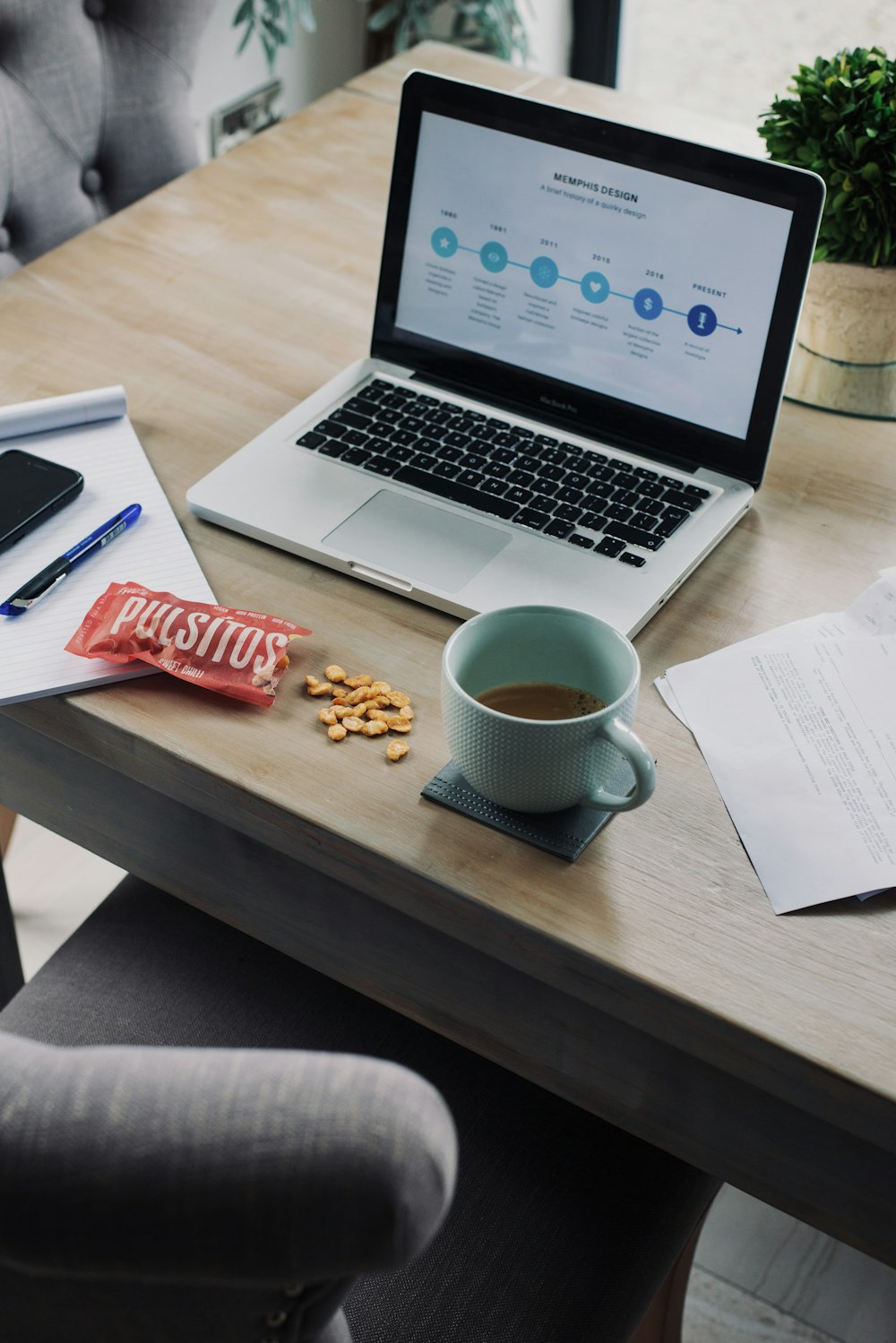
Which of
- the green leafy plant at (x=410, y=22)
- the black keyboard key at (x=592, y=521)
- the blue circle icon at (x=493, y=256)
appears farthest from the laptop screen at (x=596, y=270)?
the green leafy plant at (x=410, y=22)

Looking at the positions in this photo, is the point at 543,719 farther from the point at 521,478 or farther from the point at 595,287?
the point at 595,287

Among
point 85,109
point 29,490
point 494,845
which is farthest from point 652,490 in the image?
point 85,109

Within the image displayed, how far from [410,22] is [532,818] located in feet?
7.46

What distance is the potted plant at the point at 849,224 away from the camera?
935 mm

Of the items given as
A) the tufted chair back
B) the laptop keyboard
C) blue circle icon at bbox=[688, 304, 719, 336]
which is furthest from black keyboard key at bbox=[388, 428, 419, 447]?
the tufted chair back

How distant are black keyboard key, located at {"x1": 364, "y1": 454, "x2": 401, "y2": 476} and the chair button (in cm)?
78

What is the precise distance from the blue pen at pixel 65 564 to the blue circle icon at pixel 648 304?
1.31 feet

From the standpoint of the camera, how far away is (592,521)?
0.88 meters

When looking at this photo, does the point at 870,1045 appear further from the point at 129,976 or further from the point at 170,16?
the point at 170,16

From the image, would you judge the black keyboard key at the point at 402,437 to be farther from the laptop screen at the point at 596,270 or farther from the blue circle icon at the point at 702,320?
the blue circle icon at the point at 702,320

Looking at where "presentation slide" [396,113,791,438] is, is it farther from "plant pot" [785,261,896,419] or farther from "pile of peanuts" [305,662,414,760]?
"pile of peanuts" [305,662,414,760]

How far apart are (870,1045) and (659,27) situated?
2.70 meters

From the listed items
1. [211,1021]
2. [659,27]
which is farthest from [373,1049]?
[659,27]

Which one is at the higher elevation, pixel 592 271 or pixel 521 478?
pixel 592 271
